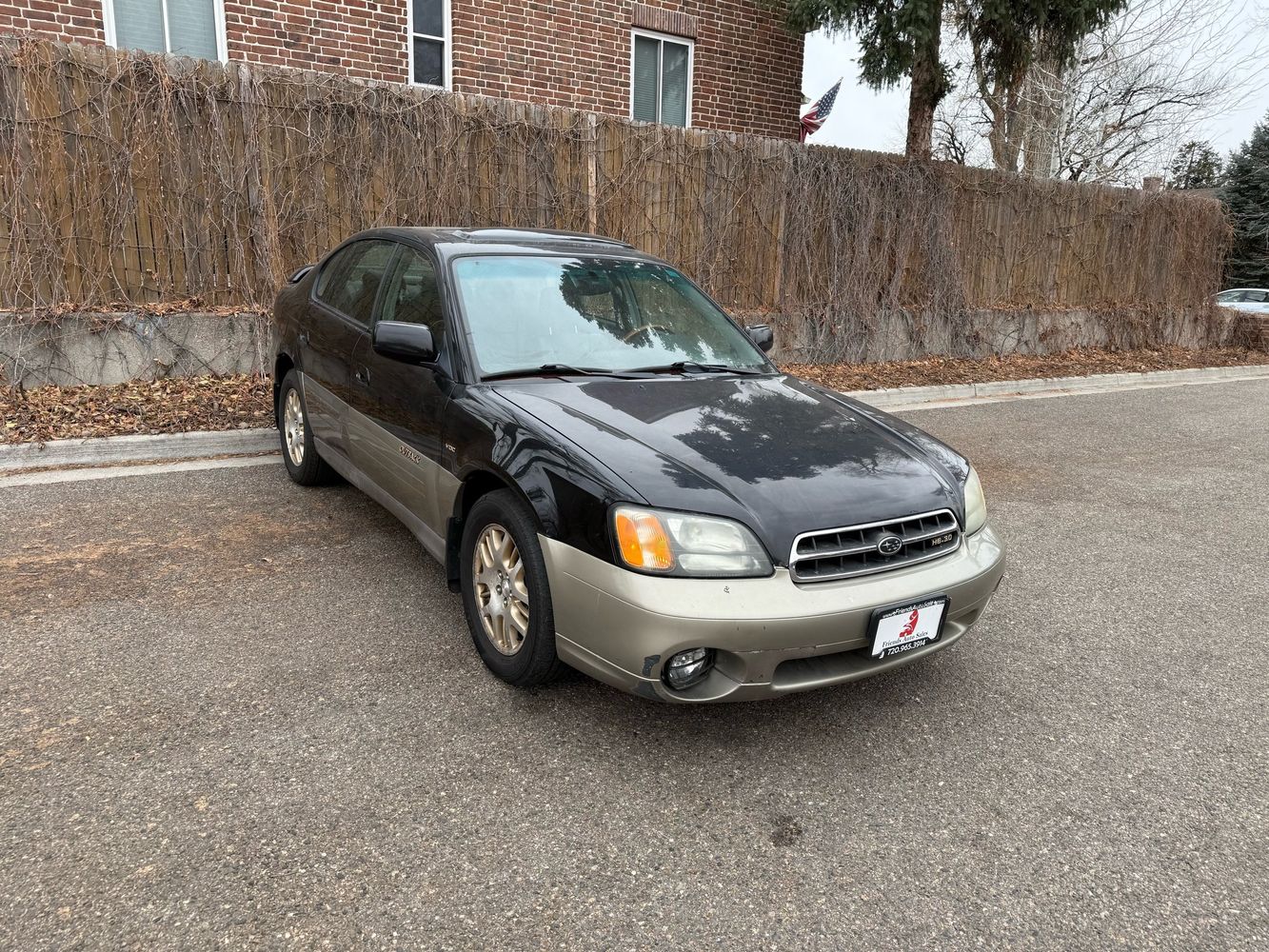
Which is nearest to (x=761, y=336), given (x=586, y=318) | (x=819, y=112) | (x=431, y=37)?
(x=586, y=318)

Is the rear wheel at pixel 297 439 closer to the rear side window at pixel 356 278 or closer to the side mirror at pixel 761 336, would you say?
the rear side window at pixel 356 278

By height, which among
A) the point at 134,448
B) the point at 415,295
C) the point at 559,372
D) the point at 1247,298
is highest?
the point at 1247,298

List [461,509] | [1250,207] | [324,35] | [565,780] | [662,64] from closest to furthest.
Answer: [565,780]
[461,509]
[324,35]
[662,64]
[1250,207]

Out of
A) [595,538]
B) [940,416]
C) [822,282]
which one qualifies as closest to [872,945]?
[595,538]

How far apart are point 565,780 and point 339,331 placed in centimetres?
279

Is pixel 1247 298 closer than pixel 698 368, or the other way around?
pixel 698 368

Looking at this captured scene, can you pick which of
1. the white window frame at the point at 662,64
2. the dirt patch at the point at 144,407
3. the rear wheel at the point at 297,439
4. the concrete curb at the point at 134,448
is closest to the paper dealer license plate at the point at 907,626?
the rear wheel at the point at 297,439

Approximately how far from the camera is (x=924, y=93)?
11.1 m

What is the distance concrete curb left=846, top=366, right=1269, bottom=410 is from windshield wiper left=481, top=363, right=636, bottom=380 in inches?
→ 219

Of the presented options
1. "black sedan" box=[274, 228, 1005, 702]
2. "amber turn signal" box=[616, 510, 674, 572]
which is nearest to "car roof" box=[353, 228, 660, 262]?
"black sedan" box=[274, 228, 1005, 702]

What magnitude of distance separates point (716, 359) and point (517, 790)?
6.92 feet

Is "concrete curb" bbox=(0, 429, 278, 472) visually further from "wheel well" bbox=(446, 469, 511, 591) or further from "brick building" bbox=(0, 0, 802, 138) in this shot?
"brick building" bbox=(0, 0, 802, 138)

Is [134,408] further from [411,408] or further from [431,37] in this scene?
[431,37]

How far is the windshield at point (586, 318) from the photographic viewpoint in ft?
11.8
